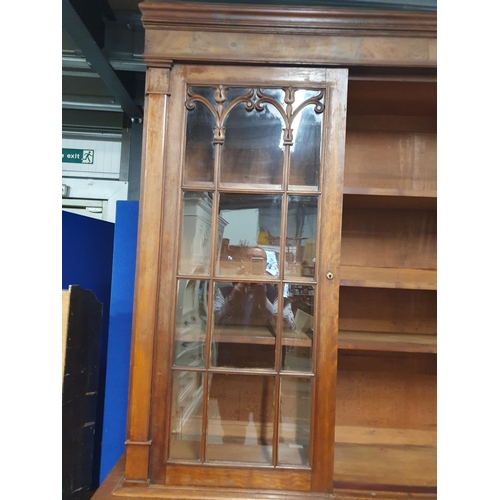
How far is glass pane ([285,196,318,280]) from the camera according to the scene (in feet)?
3.63

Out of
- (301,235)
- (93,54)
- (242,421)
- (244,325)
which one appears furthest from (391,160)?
(93,54)

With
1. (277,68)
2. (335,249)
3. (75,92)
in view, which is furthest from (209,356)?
(75,92)

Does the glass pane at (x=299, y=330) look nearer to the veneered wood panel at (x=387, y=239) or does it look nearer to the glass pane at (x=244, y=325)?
the glass pane at (x=244, y=325)

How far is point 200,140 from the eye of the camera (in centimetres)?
113

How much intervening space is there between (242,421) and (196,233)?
58cm

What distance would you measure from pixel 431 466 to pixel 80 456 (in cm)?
119

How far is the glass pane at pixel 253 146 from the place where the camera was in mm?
1130

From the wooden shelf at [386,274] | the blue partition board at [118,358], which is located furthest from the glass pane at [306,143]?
the blue partition board at [118,358]

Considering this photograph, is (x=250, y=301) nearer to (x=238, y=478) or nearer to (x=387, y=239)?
(x=238, y=478)

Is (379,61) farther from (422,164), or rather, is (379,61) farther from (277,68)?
(422,164)

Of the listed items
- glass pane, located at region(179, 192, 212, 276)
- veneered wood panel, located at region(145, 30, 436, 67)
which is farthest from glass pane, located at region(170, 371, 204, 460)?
veneered wood panel, located at region(145, 30, 436, 67)

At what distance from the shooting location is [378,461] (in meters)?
1.31

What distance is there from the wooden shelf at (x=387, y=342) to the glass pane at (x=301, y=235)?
31 centimetres

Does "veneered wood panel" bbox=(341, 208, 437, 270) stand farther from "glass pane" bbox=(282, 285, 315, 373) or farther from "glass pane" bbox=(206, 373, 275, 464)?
"glass pane" bbox=(206, 373, 275, 464)
